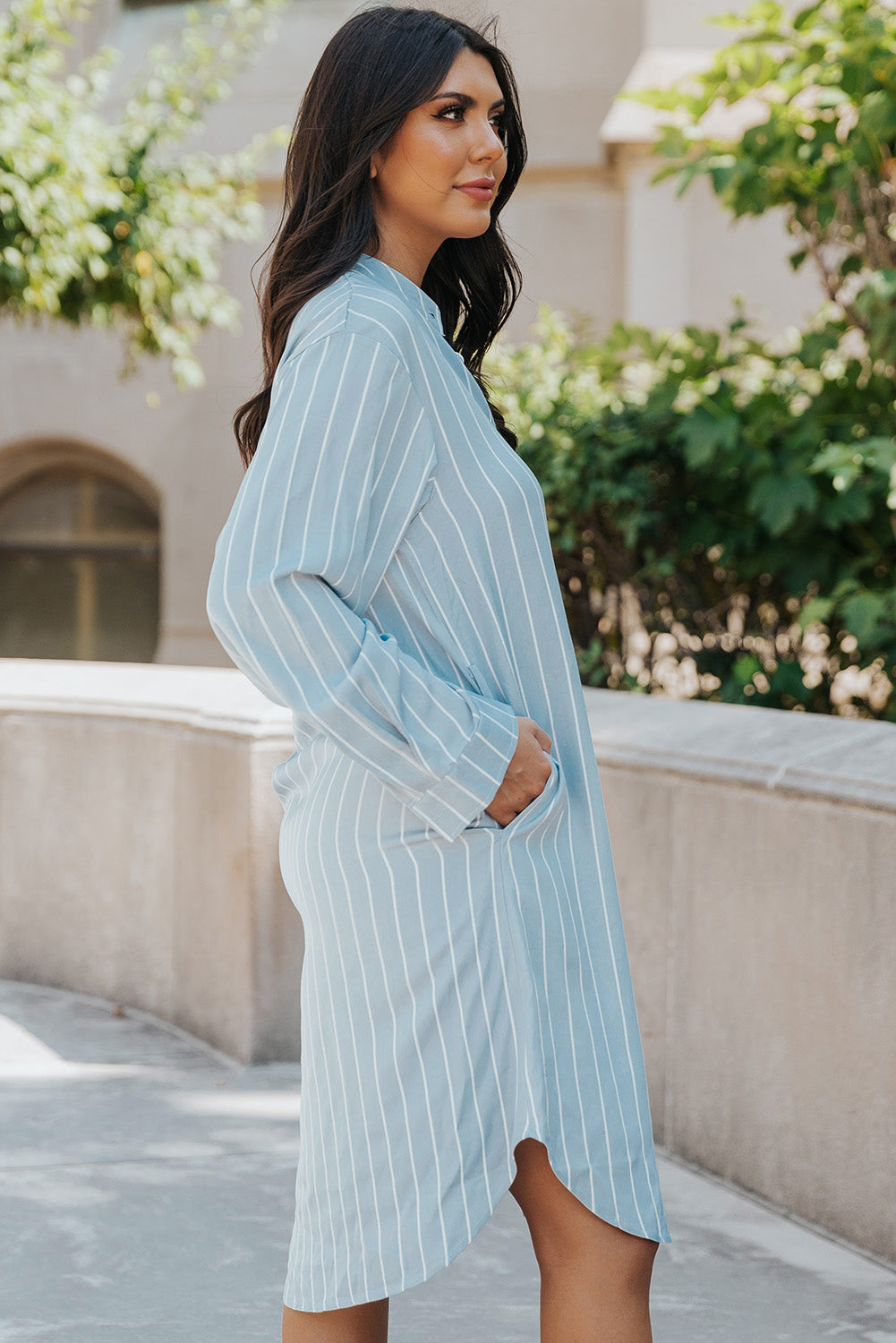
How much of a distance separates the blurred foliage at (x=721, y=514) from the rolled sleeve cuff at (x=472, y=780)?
2.95m

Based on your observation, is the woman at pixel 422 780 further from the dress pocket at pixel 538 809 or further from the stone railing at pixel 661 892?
the stone railing at pixel 661 892

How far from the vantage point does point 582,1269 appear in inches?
65.4

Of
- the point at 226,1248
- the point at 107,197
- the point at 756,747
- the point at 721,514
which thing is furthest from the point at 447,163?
the point at 107,197

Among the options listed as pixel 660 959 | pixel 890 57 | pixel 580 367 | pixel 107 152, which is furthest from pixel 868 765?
pixel 107 152

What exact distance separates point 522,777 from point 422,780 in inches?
4.4

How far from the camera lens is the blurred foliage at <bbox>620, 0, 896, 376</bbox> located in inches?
169

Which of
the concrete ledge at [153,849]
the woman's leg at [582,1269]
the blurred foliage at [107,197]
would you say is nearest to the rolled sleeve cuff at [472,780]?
the woman's leg at [582,1269]

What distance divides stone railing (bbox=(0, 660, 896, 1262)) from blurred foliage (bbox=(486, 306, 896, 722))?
121cm

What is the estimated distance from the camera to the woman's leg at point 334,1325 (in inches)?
66.8

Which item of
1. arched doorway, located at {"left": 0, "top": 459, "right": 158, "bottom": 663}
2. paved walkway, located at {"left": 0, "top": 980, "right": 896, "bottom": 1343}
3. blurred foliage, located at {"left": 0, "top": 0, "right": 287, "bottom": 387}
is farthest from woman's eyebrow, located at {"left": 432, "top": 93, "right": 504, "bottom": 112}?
arched doorway, located at {"left": 0, "top": 459, "right": 158, "bottom": 663}

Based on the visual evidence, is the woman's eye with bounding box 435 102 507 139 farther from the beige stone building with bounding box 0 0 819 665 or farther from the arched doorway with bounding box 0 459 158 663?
the arched doorway with bounding box 0 459 158 663

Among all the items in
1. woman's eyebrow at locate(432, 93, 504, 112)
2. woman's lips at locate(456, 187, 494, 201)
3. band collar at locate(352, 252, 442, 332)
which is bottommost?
band collar at locate(352, 252, 442, 332)

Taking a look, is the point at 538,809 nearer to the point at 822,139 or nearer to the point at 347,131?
the point at 347,131

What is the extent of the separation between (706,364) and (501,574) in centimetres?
351
